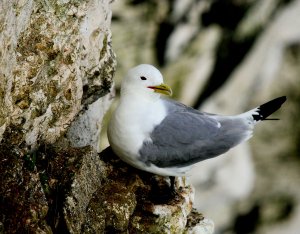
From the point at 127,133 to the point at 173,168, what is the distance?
0.57 metres

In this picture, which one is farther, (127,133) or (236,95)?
(236,95)

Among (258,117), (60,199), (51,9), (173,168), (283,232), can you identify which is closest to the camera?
(60,199)

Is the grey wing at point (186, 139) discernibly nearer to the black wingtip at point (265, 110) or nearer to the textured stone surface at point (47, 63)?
the black wingtip at point (265, 110)

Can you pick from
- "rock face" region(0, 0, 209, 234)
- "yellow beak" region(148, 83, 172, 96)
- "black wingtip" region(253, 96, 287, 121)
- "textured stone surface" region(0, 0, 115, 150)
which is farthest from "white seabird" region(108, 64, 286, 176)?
"black wingtip" region(253, 96, 287, 121)

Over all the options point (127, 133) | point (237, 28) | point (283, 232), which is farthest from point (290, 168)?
point (127, 133)

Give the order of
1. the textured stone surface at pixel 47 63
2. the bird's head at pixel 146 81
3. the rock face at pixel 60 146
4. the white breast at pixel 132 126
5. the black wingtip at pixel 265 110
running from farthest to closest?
the black wingtip at pixel 265 110, the bird's head at pixel 146 81, the white breast at pixel 132 126, the textured stone surface at pixel 47 63, the rock face at pixel 60 146

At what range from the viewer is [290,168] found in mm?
18969

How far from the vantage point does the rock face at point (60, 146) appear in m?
5.35

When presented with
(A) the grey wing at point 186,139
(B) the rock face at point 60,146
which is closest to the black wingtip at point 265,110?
(A) the grey wing at point 186,139

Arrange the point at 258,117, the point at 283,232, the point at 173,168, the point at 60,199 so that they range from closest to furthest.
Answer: the point at 60,199 → the point at 173,168 → the point at 258,117 → the point at 283,232

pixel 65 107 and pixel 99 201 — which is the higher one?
pixel 65 107

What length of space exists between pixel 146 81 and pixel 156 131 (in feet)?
1.48

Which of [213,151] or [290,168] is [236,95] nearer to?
[290,168]

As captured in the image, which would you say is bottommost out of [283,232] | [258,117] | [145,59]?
[258,117]
